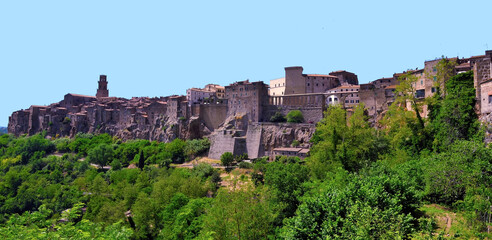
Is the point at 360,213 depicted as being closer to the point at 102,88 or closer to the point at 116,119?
the point at 116,119

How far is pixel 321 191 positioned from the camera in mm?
19703

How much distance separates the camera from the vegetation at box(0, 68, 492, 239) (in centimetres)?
1504

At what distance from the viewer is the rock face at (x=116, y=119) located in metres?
64.3

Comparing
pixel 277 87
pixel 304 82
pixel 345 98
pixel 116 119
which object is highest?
pixel 304 82

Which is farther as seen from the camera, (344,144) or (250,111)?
(250,111)

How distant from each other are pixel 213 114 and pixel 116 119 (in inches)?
1177

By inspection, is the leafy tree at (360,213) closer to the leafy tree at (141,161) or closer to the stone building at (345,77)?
the leafy tree at (141,161)

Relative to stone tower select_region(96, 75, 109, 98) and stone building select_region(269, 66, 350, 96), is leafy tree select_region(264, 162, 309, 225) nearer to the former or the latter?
stone building select_region(269, 66, 350, 96)

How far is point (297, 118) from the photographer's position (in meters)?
54.1

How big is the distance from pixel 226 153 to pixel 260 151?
5405 mm

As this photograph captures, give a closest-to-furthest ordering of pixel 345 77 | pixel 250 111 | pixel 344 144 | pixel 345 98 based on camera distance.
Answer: pixel 344 144, pixel 345 98, pixel 250 111, pixel 345 77

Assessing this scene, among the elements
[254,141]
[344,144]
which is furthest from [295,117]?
[344,144]

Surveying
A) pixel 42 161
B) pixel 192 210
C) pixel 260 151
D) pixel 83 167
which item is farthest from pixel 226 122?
pixel 42 161

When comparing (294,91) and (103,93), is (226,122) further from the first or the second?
(103,93)
